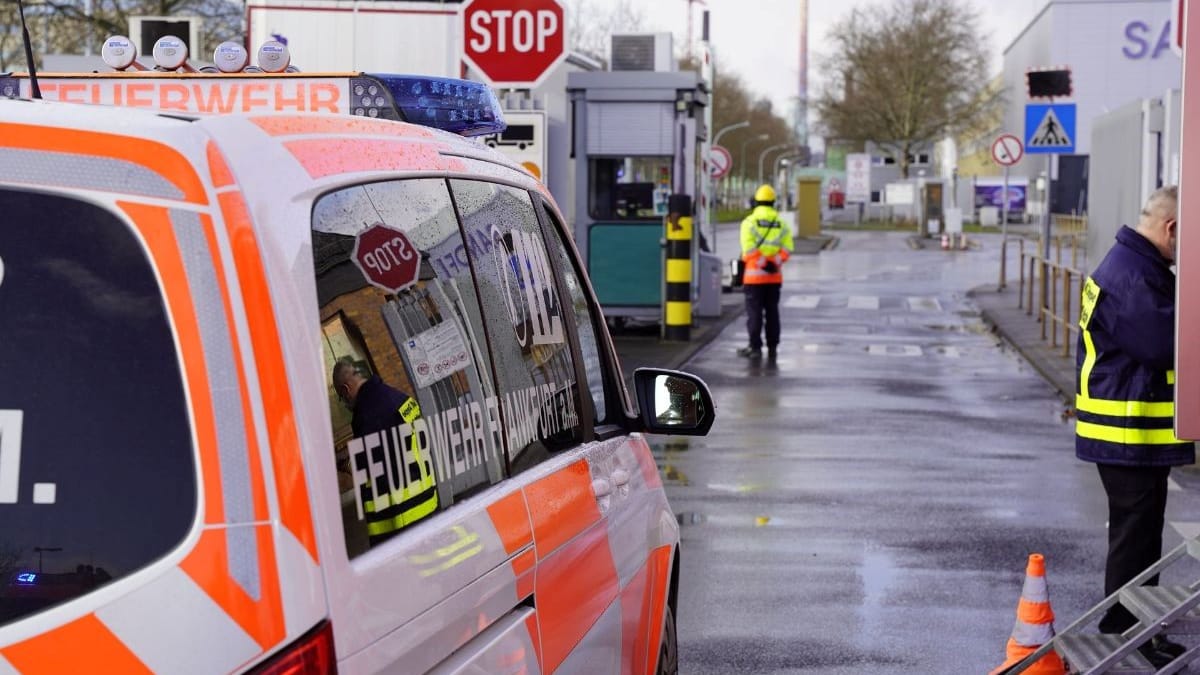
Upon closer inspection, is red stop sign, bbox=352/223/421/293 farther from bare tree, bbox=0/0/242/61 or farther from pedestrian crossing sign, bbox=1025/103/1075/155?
bare tree, bbox=0/0/242/61

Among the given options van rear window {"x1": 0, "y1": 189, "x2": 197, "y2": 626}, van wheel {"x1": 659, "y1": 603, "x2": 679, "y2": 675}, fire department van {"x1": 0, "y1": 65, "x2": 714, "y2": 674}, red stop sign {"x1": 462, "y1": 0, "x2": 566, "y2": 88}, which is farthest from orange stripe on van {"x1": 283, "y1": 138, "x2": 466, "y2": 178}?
red stop sign {"x1": 462, "y1": 0, "x2": 566, "y2": 88}

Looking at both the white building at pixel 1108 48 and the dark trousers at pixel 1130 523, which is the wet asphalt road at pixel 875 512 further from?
the white building at pixel 1108 48

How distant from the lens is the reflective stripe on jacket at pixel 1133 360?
21.7 ft

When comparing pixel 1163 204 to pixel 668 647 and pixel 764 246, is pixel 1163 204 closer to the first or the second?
pixel 668 647

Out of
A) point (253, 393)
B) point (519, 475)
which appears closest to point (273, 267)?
point (253, 393)

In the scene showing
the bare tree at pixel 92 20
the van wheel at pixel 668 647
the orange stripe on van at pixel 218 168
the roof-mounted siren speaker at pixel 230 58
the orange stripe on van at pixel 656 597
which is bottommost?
the van wheel at pixel 668 647

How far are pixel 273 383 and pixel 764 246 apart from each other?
1745 cm

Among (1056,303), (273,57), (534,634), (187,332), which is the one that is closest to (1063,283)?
(1056,303)

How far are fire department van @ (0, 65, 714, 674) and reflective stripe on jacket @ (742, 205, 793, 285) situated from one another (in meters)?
16.6

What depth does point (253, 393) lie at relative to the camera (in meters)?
2.23

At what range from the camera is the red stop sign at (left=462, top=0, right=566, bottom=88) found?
12.7m

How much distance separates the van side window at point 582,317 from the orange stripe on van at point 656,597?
0.42 meters

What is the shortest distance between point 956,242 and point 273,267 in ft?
183

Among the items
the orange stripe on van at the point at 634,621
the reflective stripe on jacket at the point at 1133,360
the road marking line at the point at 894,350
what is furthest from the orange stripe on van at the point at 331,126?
the road marking line at the point at 894,350
